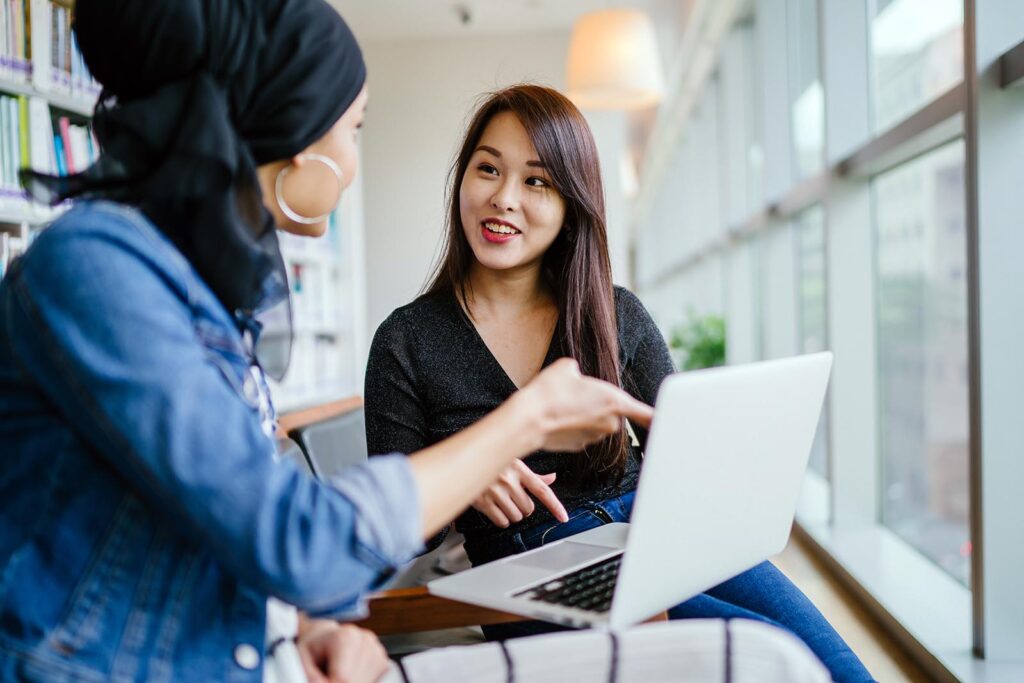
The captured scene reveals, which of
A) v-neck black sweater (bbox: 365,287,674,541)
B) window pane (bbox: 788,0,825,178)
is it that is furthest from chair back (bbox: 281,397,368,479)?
window pane (bbox: 788,0,825,178)

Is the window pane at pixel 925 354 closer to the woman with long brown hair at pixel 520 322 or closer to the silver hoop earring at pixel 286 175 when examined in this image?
the woman with long brown hair at pixel 520 322

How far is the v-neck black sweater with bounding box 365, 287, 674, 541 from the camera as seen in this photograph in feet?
4.95

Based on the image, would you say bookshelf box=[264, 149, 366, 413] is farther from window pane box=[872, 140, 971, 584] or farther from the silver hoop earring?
the silver hoop earring

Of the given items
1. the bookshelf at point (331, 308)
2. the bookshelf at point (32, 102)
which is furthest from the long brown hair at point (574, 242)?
the bookshelf at point (331, 308)

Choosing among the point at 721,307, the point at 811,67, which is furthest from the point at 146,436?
the point at 721,307

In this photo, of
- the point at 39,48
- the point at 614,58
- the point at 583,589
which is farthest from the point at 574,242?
the point at 614,58

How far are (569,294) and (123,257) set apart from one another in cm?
96

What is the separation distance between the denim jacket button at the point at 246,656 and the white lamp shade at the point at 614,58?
361 centimetres

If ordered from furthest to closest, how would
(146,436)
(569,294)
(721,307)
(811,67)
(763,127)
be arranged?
(721,307)
(763,127)
(811,67)
(569,294)
(146,436)

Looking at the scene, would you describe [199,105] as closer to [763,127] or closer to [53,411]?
[53,411]

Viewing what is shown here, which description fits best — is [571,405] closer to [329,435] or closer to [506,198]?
[506,198]

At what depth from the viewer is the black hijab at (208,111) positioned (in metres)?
0.78

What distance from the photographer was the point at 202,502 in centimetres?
69

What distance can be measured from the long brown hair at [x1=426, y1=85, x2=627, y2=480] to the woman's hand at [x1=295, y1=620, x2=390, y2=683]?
0.63 metres
